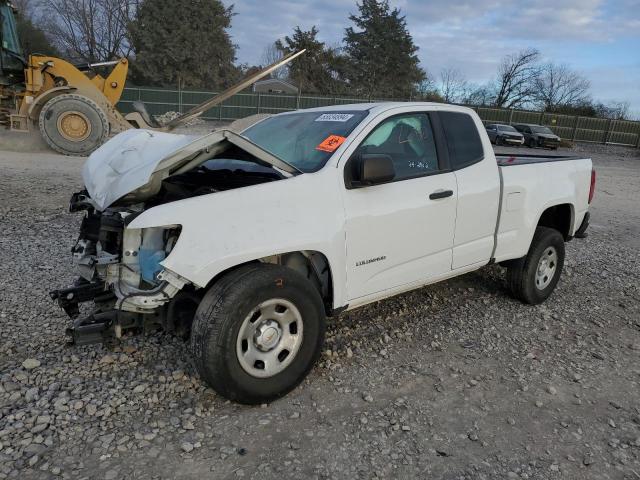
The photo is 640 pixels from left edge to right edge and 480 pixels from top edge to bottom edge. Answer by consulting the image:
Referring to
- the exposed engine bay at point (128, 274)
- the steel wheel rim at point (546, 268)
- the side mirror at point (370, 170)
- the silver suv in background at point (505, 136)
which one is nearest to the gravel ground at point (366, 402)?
the steel wheel rim at point (546, 268)

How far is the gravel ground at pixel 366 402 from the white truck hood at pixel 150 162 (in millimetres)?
1229

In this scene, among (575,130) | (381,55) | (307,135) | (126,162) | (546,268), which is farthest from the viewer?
(381,55)

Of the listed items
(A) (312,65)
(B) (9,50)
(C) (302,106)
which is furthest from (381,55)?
(B) (9,50)

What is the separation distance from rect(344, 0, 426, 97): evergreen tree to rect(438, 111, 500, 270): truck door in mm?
43451

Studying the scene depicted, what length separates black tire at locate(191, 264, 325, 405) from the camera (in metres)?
2.88

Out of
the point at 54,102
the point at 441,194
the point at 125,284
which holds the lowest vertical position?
the point at 125,284

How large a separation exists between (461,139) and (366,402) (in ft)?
7.84

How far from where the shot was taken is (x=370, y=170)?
3305mm

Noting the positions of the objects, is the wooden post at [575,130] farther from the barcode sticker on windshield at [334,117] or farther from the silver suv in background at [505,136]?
the barcode sticker on windshield at [334,117]

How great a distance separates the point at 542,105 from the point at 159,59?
137 ft

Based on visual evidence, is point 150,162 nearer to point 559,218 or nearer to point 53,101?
point 559,218

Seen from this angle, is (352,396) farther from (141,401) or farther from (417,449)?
(141,401)

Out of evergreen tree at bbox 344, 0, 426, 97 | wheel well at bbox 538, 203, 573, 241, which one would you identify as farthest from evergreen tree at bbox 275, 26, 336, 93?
wheel well at bbox 538, 203, 573, 241

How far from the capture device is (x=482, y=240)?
445cm
